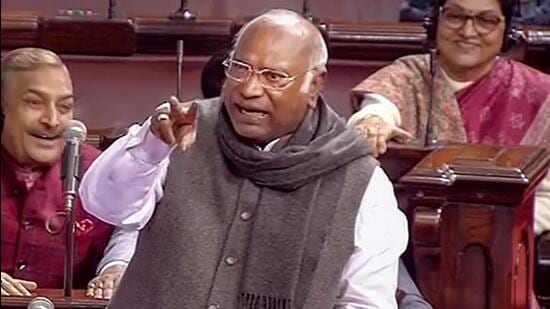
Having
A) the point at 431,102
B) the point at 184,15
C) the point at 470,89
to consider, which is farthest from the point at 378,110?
the point at 184,15

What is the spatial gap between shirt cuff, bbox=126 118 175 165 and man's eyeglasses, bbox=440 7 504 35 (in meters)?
1.16

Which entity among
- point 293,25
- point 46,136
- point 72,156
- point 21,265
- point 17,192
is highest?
point 293,25

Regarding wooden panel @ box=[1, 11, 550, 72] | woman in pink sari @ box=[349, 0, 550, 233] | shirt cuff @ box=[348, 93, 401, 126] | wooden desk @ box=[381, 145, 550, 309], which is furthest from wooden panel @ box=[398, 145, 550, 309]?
wooden panel @ box=[1, 11, 550, 72]

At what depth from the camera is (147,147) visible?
4.68 ft

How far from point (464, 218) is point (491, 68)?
0.63 meters

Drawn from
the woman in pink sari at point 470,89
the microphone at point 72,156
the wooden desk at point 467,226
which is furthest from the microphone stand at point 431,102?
the microphone at point 72,156

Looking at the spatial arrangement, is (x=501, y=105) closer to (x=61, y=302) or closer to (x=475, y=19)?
(x=475, y=19)

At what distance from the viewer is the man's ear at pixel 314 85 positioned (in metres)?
1.53

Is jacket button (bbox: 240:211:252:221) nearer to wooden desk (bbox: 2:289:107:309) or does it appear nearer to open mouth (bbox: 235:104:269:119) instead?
open mouth (bbox: 235:104:269:119)

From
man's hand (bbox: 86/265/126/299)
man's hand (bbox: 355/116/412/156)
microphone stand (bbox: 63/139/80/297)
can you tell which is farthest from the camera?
man's hand (bbox: 355/116/412/156)

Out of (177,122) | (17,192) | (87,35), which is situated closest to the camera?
(177,122)

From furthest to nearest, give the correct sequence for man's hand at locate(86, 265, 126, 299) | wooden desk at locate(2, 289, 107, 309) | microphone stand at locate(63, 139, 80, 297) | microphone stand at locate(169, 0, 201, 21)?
microphone stand at locate(169, 0, 201, 21) < man's hand at locate(86, 265, 126, 299) < wooden desk at locate(2, 289, 107, 309) < microphone stand at locate(63, 139, 80, 297)

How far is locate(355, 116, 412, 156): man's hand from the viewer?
203 cm

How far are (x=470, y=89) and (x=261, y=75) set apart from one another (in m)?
1.11
